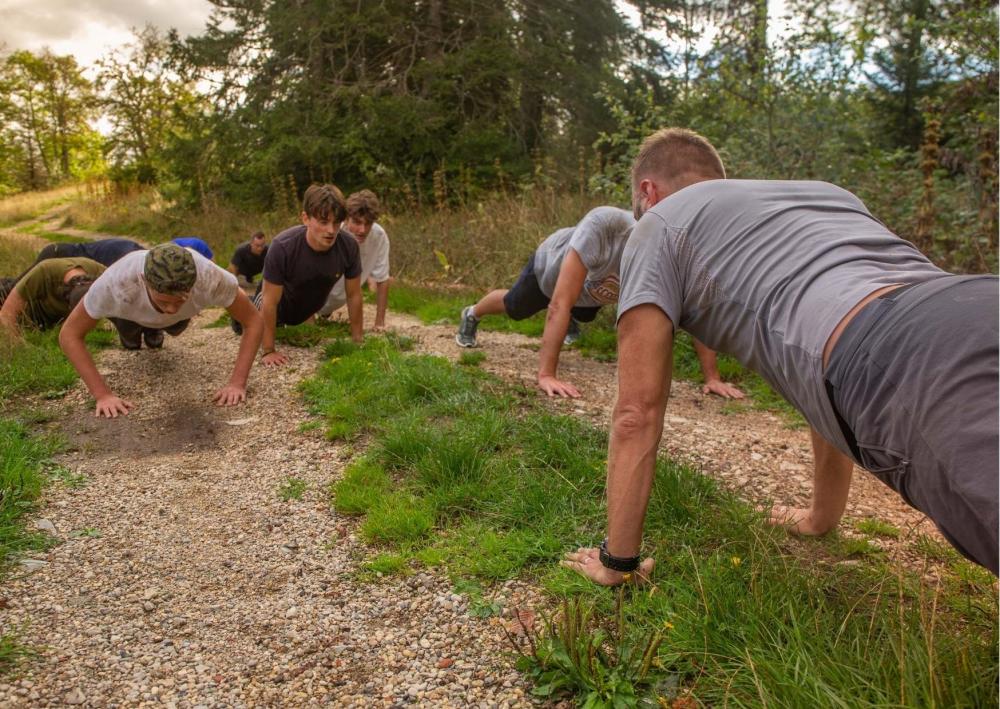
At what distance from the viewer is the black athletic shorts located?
6.13m

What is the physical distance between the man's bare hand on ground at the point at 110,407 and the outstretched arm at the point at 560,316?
3.07m

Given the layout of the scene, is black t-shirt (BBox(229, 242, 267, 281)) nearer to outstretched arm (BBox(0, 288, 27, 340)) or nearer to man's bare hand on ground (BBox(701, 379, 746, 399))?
outstretched arm (BBox(0, 288, 27, 340))

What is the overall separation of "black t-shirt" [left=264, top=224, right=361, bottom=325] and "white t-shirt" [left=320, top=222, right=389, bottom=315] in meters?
0.59

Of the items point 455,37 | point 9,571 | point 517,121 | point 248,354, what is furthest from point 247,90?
point 9,571

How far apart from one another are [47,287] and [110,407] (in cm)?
224

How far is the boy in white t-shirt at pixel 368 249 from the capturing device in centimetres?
730

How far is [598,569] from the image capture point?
284 cm

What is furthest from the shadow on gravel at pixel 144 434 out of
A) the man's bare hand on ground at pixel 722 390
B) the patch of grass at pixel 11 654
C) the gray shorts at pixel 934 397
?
the gray shorts at pixel 934 397

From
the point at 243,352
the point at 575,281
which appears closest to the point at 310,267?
the point at 243,352

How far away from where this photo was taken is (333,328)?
770 cm

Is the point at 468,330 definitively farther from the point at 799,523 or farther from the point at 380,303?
the point at 799,523

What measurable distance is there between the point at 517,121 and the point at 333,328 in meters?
9.59

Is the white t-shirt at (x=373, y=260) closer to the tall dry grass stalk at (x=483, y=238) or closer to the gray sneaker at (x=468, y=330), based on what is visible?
the gray sneaker at (x=468, y=330)

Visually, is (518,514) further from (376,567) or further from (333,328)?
(333,328)
